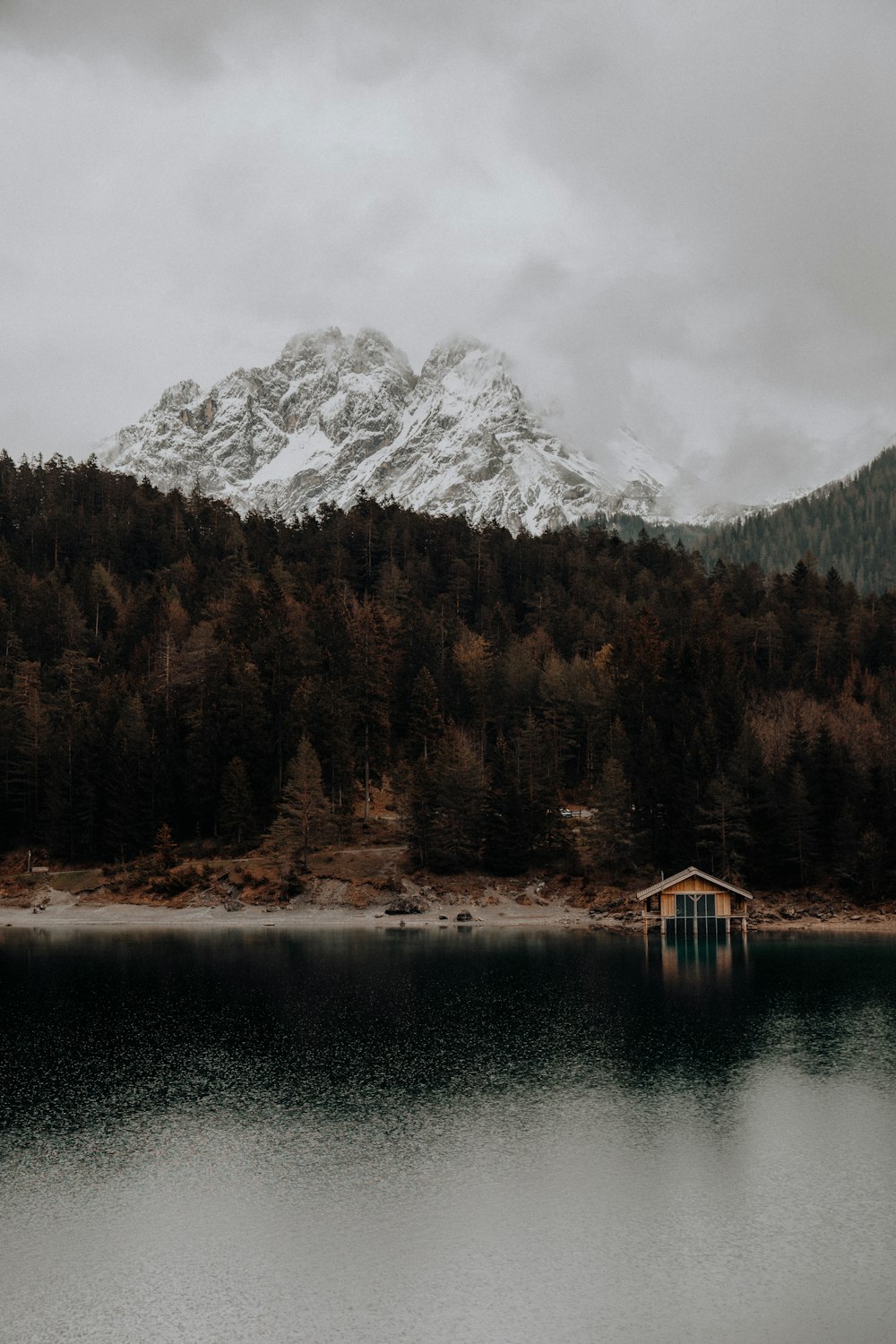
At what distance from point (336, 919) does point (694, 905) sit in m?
31.9

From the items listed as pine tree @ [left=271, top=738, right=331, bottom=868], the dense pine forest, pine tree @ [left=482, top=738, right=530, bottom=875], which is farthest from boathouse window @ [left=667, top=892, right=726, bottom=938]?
pine tree @ [left=271, top=738, right=331, bottom=868]

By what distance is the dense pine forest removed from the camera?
10712 centimetres

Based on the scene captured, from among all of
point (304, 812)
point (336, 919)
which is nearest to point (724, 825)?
point (336, 919)

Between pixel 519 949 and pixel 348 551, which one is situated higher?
pixel 348 551

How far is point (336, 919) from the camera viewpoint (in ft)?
335

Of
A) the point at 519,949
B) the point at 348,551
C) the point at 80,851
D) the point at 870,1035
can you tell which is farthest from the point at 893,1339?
the point at 348,551

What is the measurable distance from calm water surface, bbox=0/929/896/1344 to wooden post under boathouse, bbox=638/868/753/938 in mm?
22366

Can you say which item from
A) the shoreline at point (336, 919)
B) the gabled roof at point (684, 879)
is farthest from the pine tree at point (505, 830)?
the gabled roof at point (684, 879)

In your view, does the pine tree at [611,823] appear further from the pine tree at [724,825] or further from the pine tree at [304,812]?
the pine tree at [304,812]

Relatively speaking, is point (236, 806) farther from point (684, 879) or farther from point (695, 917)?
point (695, 917)

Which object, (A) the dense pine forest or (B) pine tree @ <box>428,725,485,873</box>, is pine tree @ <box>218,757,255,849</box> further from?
(B) pine tree @ <box>428,725,485,873</box>

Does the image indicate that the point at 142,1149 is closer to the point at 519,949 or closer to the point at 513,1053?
the point at 513,1053

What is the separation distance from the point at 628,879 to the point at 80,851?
5637 cm

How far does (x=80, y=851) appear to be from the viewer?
384 feet
